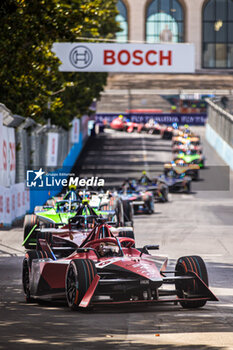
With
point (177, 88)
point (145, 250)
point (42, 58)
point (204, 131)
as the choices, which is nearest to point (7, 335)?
point (145, 250)

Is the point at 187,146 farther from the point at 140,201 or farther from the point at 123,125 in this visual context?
the point at 140,201

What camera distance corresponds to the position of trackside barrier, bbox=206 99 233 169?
65750 millimetres

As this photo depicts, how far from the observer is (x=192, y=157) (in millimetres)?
63250

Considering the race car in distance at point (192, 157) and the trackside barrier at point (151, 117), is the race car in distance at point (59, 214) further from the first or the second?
the trackside barrier at point (151, 117)

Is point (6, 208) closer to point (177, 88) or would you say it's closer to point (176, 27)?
point (177, 88)

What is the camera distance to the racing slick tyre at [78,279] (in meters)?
12.4

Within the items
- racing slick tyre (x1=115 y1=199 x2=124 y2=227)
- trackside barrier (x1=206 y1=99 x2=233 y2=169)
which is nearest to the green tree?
racing slick tyre (x1=115 y1=199 x2=124 y2=227)

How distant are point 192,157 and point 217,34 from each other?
185 ft

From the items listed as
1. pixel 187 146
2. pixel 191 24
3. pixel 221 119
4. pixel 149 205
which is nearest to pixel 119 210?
pixel 149 205

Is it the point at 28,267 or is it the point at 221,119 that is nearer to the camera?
the point at 28,267

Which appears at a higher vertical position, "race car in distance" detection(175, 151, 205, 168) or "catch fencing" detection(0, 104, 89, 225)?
"catch fencing" detection(0, 104, 89, 225)

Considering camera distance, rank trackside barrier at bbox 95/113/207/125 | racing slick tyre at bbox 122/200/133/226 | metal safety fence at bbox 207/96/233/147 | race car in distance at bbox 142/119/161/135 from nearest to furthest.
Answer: racing slick tyre at bbox 122/200/133/226
metal safety fence at bbox 207/96/233/147
race car in distance at bbox 142/119/161/135
trackside barrier at bbox 95/113/207/125

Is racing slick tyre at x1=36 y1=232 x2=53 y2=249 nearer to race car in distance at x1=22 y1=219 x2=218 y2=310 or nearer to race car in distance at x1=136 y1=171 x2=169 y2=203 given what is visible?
race car in distance at x1=22 y1=219 x2=218 y2=310

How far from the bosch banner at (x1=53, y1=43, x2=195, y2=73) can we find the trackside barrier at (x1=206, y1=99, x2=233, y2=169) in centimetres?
2786
